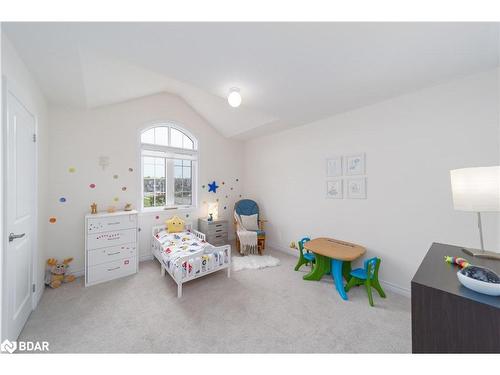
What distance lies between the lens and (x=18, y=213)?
1.71 meters

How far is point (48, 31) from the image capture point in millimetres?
1448

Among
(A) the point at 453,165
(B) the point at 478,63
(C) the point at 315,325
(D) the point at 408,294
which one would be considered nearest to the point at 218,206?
(C) the point at 315,325

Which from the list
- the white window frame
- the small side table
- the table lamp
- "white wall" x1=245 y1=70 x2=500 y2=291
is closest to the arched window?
the white window frame

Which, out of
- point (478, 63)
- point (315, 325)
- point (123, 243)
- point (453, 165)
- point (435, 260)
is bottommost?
point (315, 325)

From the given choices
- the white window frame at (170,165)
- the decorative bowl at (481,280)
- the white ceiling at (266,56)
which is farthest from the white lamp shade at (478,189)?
the white window frame at (170,165)

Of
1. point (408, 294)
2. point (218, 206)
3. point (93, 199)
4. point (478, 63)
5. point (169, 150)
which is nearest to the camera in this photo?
point (478, 63)

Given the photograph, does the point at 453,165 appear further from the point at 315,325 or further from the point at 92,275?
the point at 92,275

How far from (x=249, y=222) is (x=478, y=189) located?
338 centimetres

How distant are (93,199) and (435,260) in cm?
418

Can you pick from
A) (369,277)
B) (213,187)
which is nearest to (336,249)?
(369,277)

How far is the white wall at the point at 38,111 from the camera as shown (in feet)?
4.99

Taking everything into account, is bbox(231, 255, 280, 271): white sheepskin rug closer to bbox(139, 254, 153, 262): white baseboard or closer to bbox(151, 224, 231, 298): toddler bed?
bbox(151, 224, 231, 298): toddler bed

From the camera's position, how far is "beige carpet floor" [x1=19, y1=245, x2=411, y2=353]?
1649 mm

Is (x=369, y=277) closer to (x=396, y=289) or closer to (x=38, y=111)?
(x=396, y=289)
